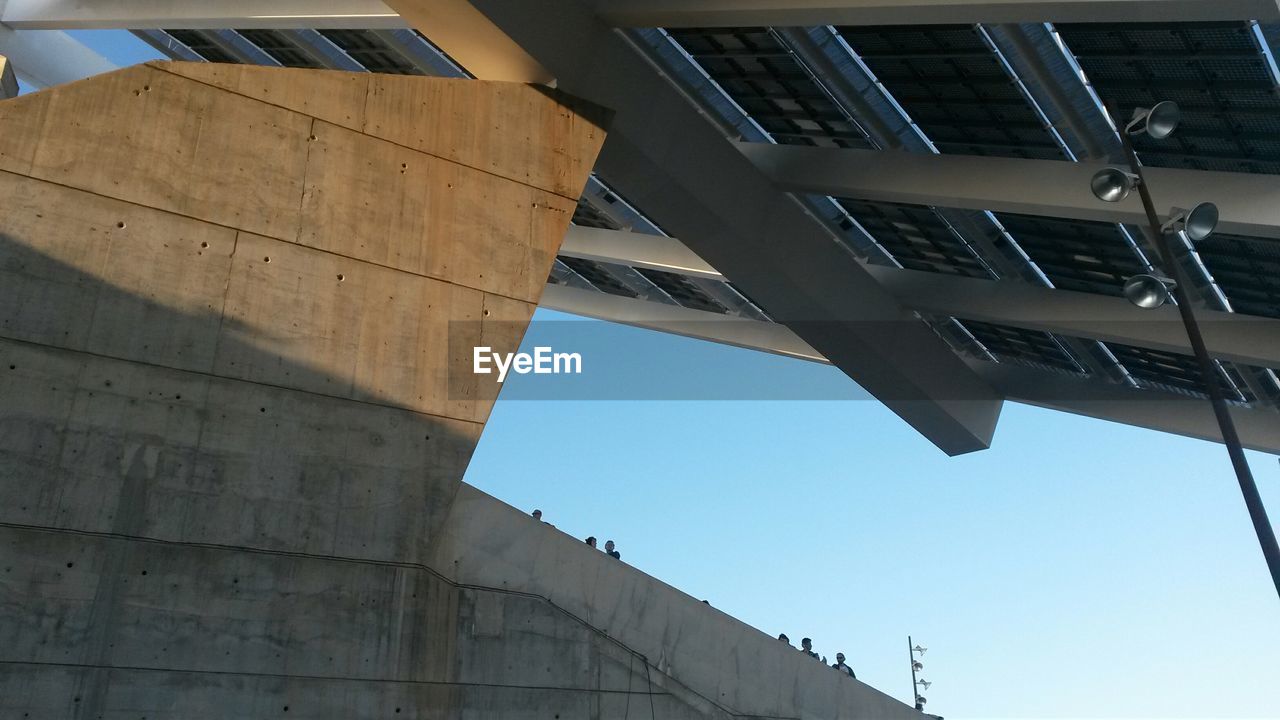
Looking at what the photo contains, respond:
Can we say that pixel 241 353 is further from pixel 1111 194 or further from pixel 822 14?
pixel 1111 194

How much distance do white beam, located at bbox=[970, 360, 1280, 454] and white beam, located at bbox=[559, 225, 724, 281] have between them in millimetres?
7811

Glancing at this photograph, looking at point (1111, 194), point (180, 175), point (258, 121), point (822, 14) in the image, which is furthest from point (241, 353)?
point (1111, 194)

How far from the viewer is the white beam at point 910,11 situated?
9461mm

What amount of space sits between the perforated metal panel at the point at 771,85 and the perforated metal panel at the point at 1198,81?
3594mm

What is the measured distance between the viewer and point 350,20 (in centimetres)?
1501

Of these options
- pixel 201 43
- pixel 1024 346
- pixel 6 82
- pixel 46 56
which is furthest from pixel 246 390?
pixel 1024 346

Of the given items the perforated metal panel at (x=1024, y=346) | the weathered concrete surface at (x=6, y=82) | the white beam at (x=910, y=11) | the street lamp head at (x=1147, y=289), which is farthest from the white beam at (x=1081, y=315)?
the weathered concrete surface at (x=6, y=82)

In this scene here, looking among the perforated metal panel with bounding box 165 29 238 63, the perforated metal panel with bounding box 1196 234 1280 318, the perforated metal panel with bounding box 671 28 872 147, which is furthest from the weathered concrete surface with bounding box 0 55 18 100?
the perforated metal panel with bounding box 1196 234 1280 318

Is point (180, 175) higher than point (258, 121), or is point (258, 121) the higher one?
point (258, 121)

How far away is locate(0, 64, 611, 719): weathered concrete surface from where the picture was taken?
28.6 feet

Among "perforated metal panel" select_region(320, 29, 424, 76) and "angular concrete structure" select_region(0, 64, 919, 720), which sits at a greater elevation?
"perforated metal panel" select_region(320, 29, 424, 76)

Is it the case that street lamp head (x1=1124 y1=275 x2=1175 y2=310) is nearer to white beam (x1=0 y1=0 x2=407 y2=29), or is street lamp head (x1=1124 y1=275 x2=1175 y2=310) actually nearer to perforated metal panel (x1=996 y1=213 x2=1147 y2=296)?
perforated metal panel (x1=996 y1=213 x2=1147 y2=296)

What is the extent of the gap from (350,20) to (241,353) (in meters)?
7.22

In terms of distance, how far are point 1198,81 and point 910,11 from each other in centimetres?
369
